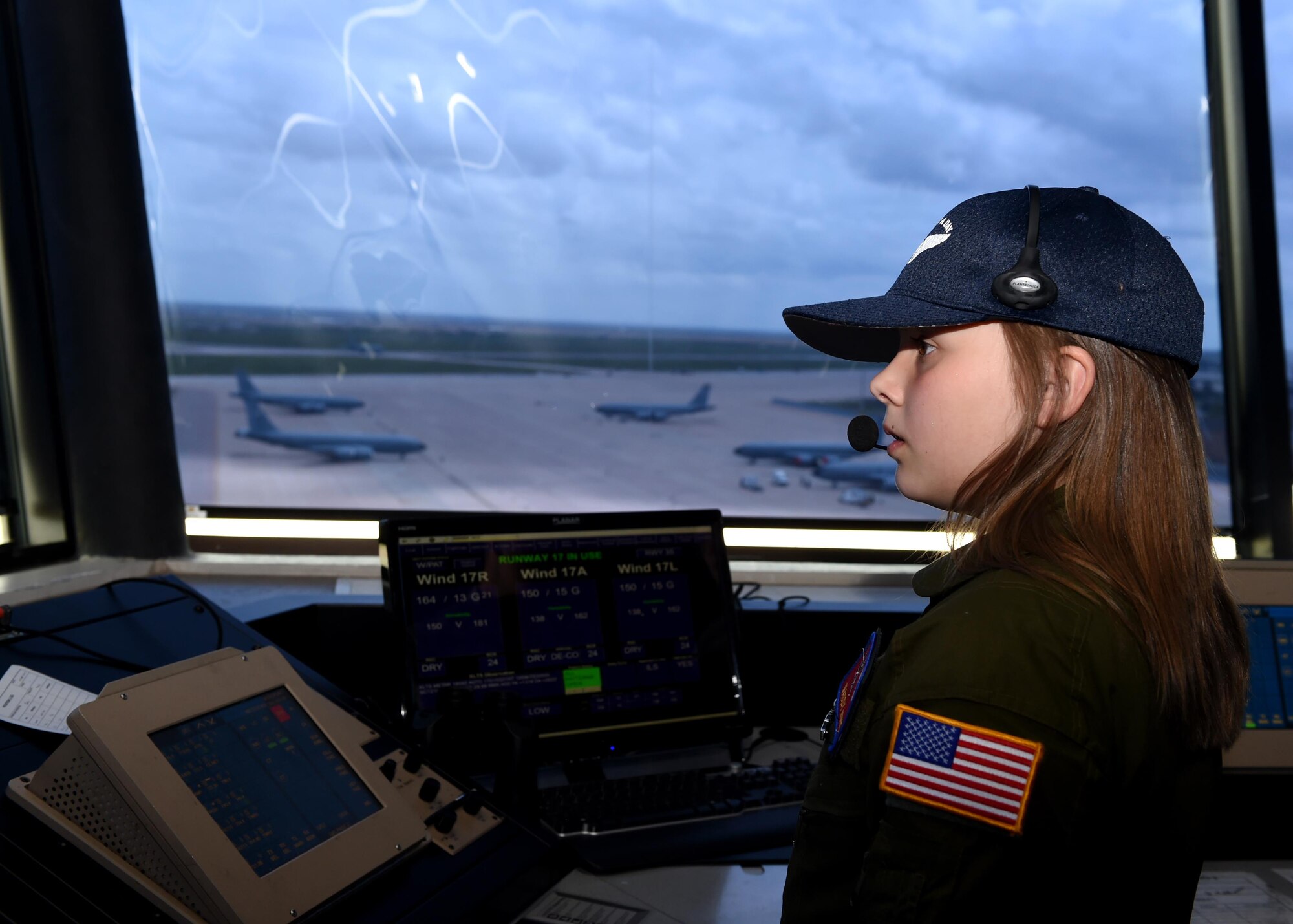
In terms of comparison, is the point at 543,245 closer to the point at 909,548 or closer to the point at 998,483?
the point at 909,548

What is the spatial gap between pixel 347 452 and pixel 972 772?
2.88 metres

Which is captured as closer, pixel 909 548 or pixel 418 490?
Answer: pixel 909 548

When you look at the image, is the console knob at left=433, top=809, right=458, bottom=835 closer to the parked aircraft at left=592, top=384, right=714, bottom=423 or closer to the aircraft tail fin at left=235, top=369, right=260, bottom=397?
the parked aircraft at left=592, top=384, right=714, bottom=423

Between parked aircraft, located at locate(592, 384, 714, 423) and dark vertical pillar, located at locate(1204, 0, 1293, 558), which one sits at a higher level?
dark vertical pillar, located at locate(1204, 0, 1293, 558)

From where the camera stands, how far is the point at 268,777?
1041 millimetres

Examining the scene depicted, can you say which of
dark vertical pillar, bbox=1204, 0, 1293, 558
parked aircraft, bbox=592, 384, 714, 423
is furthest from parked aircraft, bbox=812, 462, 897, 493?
dark vertical pillar, bbox=1204, 0, 1293, 558

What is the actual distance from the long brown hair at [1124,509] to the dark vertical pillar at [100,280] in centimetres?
212

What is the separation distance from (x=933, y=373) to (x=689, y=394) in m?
2.44

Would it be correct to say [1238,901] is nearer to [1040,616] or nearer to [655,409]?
[1040,616]

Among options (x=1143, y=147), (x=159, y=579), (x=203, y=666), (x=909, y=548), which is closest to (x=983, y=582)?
(x=203, y=666)

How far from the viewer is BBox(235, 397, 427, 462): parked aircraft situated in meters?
3.15

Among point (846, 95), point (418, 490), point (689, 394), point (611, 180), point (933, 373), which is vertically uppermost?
point (846, 95)

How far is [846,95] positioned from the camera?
267 centimetres

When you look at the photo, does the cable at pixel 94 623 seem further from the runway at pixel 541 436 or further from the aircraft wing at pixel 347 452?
the aircraft wing at pixel 347 452
